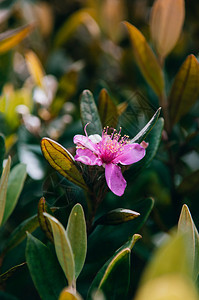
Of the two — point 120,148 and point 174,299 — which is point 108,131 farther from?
point 174,299

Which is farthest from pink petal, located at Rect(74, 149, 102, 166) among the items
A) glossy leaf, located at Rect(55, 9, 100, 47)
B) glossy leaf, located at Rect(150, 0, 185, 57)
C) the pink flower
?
glossy leaf, located at Rect(55, 9, 100, 47)

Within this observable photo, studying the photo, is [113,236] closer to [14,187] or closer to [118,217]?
→ [118,217]

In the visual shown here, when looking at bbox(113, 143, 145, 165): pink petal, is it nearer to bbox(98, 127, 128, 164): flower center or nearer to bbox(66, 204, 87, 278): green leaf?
bbox(98, 127, 128, 164): flower center

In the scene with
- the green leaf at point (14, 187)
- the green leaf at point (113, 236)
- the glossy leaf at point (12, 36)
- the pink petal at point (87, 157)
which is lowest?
the green leaf at point (113, 236)

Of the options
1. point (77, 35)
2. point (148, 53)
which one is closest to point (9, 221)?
point (148, 53)

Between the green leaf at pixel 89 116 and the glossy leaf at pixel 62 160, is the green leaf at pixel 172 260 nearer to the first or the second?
the glossy leaf at pixel 62 160

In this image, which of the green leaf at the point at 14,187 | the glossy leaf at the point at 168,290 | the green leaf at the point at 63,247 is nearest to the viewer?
the glossy leaf at the point at 168,290

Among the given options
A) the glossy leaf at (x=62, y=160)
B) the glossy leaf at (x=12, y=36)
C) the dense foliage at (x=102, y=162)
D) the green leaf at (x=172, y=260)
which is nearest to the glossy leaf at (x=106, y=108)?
the dense foliage at (x=102, y=162)
